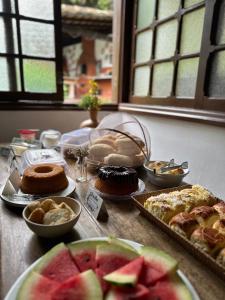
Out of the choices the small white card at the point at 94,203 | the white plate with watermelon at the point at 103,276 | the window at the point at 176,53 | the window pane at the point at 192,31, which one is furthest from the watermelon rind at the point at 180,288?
the window pane at the point at 192,31

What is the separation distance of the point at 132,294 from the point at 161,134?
4.53 ft

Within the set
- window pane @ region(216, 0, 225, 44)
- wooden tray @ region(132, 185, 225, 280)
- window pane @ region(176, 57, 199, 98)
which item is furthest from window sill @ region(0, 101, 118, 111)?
wooden tray @ region(132, 185, 225, 280)

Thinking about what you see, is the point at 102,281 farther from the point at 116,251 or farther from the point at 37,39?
the point at 37,39

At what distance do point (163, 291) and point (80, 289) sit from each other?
15cm

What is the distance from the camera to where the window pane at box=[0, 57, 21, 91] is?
185 centimetres

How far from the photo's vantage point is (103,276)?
410 millimetres

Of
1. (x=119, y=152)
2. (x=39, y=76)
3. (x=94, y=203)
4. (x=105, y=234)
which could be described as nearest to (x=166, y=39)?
(x=119, y=152)

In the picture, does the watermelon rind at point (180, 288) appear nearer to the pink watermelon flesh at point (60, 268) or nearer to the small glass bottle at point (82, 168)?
the pink watermelon flesh at point (60, 268)

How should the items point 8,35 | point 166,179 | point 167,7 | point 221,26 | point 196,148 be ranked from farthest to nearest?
point 8,35 < point 167,7 < point 196,148 < point 221,26 < point 166,179

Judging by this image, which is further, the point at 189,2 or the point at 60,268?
the point at 189,2

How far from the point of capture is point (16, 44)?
1831 millimetres

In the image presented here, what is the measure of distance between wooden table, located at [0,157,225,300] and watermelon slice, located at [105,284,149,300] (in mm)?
146

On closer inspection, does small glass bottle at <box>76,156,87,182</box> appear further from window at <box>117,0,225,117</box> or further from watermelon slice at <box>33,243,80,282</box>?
window at <box>117,0,225,117</box>

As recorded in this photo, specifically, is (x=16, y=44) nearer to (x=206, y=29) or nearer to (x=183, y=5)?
(x=183, y=5)
